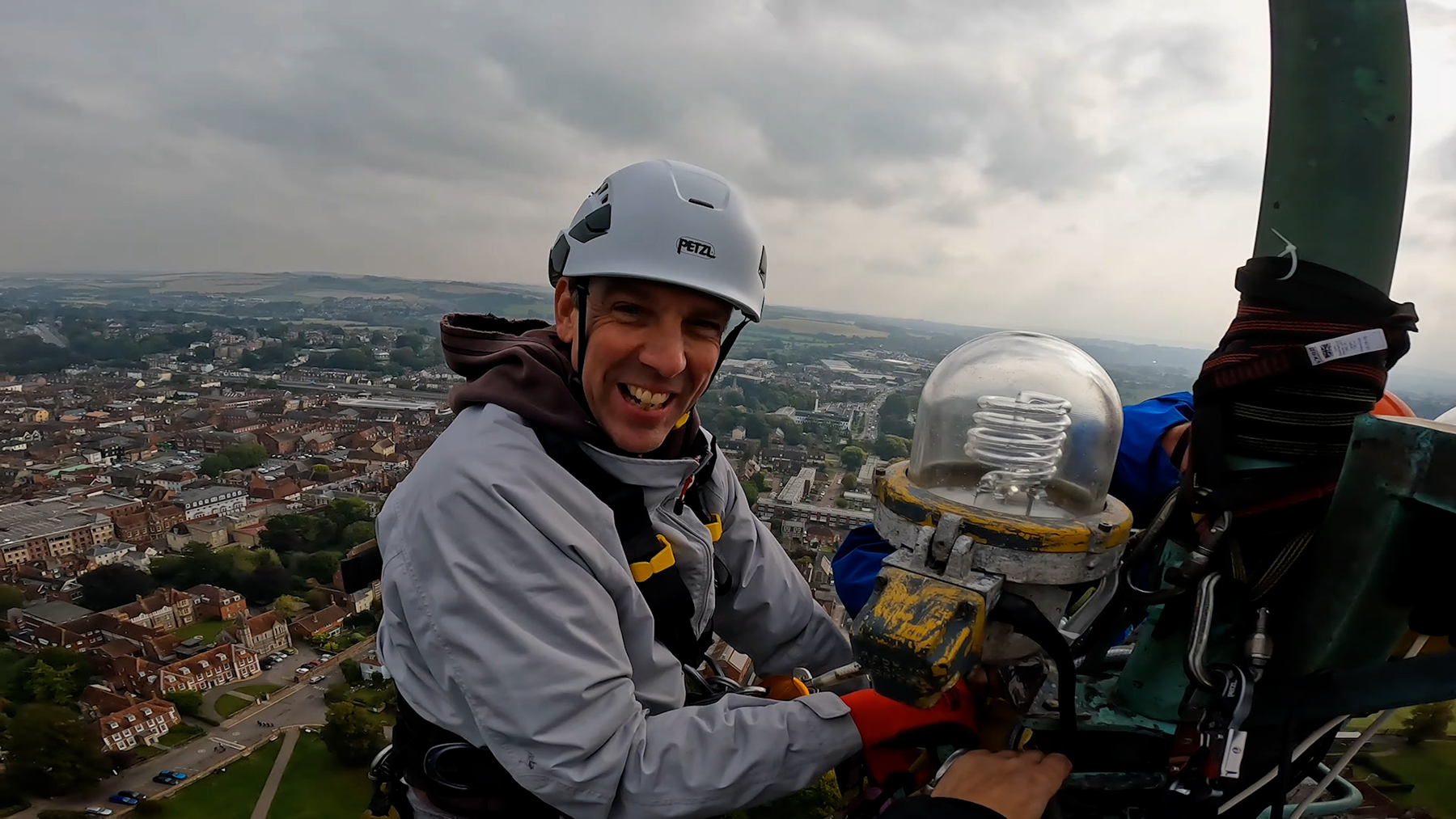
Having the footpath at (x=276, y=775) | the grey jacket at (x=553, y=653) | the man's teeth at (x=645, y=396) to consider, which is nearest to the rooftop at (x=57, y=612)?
the footpath at (x=276, y=775)

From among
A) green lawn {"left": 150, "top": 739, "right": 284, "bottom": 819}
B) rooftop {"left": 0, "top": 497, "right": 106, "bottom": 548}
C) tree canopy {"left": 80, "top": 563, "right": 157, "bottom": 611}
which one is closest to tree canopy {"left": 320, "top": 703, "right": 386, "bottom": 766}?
green lawn {"left": 150, "top": 739, "right": 284, "bottom": 819}

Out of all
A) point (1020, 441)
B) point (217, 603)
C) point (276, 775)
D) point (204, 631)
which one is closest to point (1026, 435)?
point (1020, 441)

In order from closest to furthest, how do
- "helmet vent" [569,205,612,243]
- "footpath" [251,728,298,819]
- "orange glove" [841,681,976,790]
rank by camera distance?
1. "orange glove" [841,681,976,790]
2. "helmet vent" [569,205,612,243]
3. "footpath" [251,728,298,819]

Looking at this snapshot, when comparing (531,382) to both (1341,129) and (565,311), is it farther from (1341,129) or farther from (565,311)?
(1341,129)

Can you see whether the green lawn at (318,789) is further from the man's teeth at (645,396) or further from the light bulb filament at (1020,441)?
the light bulb filament at (1020,441)

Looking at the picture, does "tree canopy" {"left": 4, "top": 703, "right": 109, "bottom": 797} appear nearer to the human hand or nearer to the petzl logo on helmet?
the petzl logo on helmet

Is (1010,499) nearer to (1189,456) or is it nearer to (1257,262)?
(1189,456)
